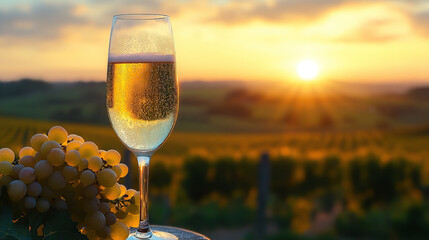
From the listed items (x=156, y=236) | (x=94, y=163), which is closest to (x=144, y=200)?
(x=156, y=236)

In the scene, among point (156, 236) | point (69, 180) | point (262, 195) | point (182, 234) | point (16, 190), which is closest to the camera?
point (16, 190)

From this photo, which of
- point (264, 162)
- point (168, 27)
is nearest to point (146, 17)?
point (168, 27)

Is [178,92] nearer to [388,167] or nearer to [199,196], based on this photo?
[199,196]

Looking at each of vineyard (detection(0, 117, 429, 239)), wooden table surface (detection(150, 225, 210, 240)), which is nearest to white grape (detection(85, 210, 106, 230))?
wooden table surface (detection(150, 225, 210, 240))

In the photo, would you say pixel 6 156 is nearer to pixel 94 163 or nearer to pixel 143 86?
pixel 94 163

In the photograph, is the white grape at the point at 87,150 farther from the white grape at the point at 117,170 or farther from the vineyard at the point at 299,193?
the vineyard at the point at 299,193
